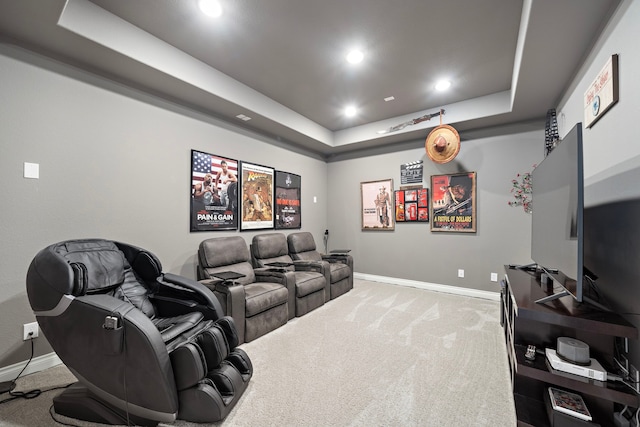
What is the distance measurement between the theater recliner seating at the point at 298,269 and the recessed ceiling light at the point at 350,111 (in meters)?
2.24

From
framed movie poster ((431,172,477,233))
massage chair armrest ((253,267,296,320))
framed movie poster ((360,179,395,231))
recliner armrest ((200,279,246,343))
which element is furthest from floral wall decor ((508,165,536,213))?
recliner armrest ((200,279,246,343))

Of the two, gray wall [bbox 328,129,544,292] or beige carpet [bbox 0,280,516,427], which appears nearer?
beige carpet [bbox 0,280,516,427]

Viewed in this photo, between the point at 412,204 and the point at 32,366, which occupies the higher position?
the point at 412,204

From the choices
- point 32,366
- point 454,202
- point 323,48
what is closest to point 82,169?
point 32,366

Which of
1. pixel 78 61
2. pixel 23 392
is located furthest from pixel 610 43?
pixel 23 392

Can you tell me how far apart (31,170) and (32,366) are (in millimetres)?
1565

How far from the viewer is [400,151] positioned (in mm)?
4828

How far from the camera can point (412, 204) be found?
4.64 m

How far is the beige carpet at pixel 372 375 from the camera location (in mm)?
1625

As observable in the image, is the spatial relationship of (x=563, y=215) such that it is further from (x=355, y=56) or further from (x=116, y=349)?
(x=116, y=349)

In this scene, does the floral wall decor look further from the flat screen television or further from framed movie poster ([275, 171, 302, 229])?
framed movie poster ([275, 171, 302, 229])

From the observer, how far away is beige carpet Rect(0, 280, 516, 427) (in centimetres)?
162

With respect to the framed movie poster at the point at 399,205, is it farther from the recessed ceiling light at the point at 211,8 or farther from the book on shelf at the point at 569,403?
the recessed ceiling light at the point at 211,8

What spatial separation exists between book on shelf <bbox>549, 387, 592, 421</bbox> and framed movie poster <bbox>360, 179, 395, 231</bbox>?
3448 millimetres
